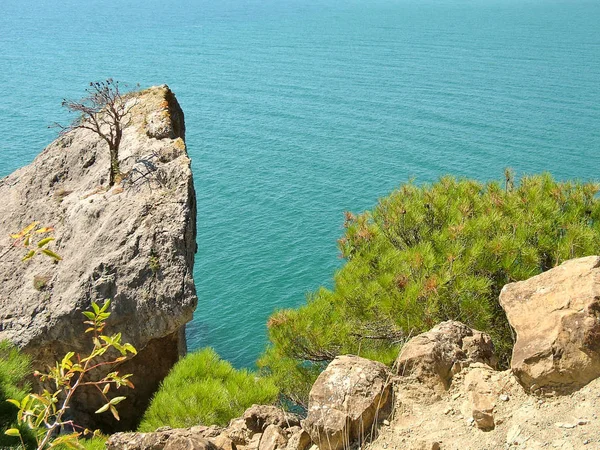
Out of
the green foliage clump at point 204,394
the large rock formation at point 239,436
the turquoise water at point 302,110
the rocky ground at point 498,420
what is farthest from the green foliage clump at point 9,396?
the turquoise water at point 302,110

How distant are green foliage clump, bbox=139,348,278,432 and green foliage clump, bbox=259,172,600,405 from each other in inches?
25.3

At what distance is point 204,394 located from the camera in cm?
953

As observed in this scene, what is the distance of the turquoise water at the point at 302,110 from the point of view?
23.2m

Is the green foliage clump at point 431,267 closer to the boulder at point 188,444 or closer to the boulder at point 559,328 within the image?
the boulder at point 559,328

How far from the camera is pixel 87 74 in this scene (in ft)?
146

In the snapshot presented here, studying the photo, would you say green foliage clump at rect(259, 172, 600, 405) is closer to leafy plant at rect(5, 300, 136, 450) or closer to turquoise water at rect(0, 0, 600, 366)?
leafy plant at rect(5, 300, 136, 450)

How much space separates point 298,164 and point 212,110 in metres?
9.22

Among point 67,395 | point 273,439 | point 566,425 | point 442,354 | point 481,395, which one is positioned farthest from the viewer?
point 273,439

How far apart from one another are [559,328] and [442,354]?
1142 mm

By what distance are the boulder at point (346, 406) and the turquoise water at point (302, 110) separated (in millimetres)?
11579

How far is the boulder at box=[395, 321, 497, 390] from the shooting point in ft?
22.4

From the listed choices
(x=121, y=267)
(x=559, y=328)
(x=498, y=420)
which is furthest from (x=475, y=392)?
(x=121, y=267)

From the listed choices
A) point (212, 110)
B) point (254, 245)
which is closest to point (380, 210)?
point (254, 245)

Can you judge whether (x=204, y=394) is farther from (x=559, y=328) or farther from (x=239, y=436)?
(x=559, y=328)
